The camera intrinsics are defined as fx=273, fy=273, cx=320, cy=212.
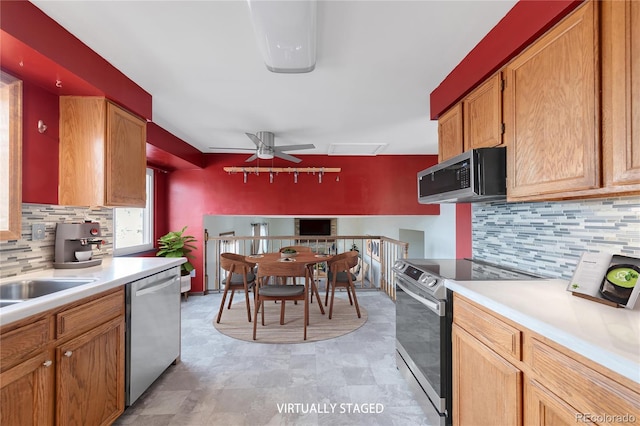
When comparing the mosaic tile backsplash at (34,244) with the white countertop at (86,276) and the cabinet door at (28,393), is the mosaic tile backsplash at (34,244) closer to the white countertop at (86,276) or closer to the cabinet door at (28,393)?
the white countertop at (86,276)

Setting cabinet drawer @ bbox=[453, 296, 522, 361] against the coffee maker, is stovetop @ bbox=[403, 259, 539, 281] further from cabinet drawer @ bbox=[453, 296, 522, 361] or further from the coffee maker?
the coffee maker

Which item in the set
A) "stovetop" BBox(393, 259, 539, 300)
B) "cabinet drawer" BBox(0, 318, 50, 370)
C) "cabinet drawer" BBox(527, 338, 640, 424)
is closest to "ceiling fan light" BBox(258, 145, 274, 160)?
"stovetop" BBox(393, 259, 539, 300)

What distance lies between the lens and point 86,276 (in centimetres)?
172

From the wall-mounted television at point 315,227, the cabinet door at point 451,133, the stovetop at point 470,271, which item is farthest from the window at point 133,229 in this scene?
the wall-mounted television at point 315,227

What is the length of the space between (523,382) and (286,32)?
1880 millimetres

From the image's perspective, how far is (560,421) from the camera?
0.92 metres

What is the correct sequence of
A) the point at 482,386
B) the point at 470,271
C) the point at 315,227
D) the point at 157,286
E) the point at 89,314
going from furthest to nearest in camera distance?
the point at 315,227 < the point at 157,286 < the point at 470,271 < the point at 89,314 < the point at 482,386

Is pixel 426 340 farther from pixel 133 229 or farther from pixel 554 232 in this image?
pixel 133 229

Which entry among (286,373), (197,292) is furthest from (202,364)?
(197,292)

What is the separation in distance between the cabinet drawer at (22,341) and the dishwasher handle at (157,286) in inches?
23.2

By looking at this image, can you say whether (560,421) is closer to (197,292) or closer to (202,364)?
(202,364)

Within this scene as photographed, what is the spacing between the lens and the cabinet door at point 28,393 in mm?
1069

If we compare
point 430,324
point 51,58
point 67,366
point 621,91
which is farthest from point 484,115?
point 67,366

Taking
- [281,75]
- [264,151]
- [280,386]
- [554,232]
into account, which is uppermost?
[281,75]
